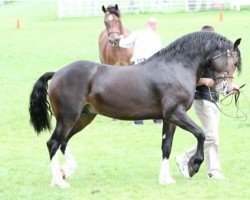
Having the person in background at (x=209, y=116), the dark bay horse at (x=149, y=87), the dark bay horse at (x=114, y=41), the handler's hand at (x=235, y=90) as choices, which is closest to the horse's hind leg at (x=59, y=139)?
the dark bay horse at (x=149, y=87)

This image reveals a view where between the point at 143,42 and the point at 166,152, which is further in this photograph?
the point at 143,42

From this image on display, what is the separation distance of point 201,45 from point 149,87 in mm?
858

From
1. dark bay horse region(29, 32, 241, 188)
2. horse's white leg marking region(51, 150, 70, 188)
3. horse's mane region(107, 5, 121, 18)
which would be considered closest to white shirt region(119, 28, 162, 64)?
horse's mane region(107, 5, 121, 18)

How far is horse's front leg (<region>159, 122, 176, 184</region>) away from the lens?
8.95 meters

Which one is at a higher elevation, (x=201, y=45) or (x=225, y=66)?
(x=201, y=45)

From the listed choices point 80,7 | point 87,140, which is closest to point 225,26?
point 80,7

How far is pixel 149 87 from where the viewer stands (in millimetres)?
8914

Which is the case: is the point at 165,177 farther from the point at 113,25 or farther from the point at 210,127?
the point at 113,25

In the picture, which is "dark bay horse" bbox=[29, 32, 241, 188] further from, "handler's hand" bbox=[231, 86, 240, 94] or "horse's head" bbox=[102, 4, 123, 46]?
"horse's head" bbox=[102, 4, 123, 46]

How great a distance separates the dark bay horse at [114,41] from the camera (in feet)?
49.5

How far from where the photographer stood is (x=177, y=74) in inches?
351

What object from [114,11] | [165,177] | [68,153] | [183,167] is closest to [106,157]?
[68,153]

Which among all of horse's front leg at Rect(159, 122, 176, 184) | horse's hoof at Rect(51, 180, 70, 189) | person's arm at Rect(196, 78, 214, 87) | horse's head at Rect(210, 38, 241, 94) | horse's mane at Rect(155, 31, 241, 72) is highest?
horse's mane at Rect(155, 31, 241, 72)

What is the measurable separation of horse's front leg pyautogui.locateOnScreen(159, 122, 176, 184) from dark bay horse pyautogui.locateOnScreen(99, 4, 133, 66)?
225 inches
